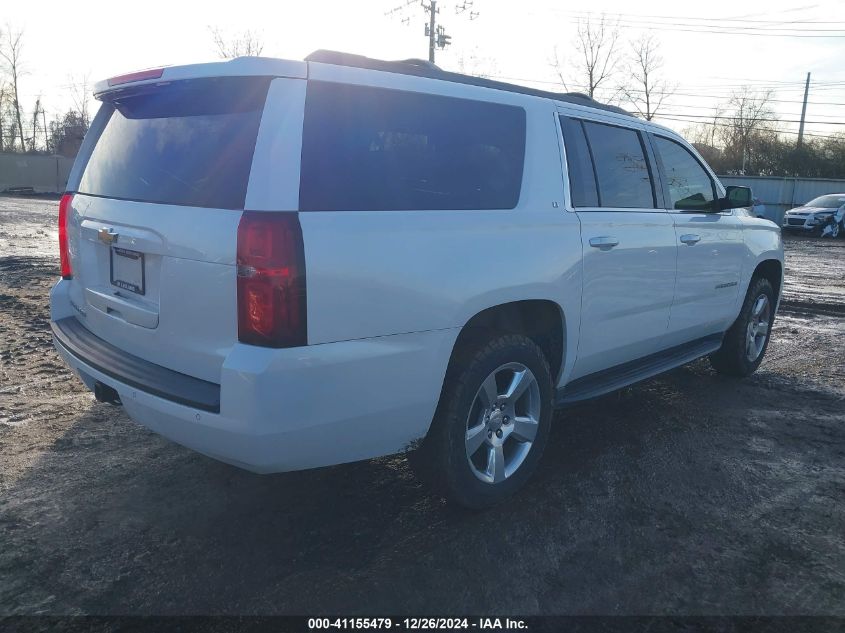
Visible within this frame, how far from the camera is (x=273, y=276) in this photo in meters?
2.41

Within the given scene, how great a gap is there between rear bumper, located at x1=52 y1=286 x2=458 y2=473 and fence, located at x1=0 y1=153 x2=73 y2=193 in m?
51.1

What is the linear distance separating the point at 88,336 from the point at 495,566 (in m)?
2.25

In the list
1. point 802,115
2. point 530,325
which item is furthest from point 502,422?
point 802,115

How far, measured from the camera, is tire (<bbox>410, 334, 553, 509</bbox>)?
3043 mm

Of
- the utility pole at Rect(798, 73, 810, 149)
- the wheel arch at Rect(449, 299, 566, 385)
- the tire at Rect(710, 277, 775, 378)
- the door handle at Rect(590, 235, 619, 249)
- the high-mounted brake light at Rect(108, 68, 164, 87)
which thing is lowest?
the tire at Rect(710, 277, 775, 378)

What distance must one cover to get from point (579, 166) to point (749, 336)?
293cm

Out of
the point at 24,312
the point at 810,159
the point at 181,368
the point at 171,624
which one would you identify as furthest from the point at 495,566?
the point at 810,159

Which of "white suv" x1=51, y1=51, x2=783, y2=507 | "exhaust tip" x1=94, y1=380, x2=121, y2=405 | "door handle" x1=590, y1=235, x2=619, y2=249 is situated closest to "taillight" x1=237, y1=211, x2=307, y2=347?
"white suv" x1=51, y1=51, x2=783, y2=507

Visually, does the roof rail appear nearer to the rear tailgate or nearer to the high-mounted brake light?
the rear tailgate

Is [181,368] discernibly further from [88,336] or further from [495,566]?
[495,566]

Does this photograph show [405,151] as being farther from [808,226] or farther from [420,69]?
[808,226]

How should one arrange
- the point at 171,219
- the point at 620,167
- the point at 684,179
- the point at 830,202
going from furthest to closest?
the point at 830,202
the point at 684,179
the point at 620,167
the point at 171,219

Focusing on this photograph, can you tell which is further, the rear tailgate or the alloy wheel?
the alloy wheel

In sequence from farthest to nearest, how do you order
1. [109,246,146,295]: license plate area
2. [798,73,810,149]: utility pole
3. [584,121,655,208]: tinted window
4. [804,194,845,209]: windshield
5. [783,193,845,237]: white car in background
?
[798,73,810,149]: utility pole
[804,194,845,209]: windshield
[783,193,845,237]: white car in background
[584,121,655,208]: tinted window
[109,246,146,295]: license plate area
